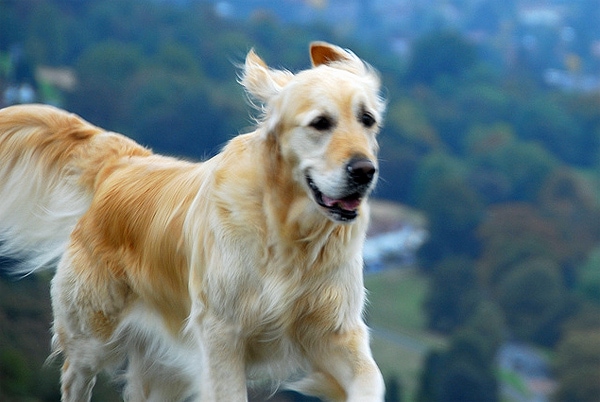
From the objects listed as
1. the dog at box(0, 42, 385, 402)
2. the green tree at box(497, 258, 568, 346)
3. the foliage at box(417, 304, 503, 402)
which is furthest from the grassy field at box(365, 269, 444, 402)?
the dog at box(0, 42, 385, 402)

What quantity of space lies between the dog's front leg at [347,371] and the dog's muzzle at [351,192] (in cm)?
62

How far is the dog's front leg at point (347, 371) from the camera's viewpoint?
15.1 feet

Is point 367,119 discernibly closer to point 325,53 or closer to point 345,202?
point 345,202

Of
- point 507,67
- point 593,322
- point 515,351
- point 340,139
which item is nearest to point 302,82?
point 340,139

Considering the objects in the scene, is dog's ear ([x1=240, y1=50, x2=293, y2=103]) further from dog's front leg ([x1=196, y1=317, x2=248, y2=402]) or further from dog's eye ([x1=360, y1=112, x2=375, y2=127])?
dog's front leg ([x1=196, y1=317, x2=248, y2=402])

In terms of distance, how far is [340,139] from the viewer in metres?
4.41

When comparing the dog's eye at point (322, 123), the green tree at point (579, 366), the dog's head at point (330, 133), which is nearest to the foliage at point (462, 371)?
the green tree at point (579, 366)

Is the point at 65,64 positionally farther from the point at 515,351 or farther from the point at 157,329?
the point at 157,329

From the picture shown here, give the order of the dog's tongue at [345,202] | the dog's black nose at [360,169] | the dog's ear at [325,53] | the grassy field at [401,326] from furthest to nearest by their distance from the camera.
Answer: the grassy field at [401,326] → the dog's ear at [325,53] → the dog's tongue at [345,202] → the dog's black nose at [360,169]

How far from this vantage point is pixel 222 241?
4797 mm

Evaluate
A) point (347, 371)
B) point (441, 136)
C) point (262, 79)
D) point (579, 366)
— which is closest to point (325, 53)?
point (262, 79)

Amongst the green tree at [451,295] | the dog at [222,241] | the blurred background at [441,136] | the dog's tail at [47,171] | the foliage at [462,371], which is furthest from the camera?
the green tree at [451,295]

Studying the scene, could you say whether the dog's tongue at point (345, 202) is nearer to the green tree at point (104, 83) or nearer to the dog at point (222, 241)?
the dog at point (222, 241)

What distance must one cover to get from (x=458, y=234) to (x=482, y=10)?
4358 centimetres
